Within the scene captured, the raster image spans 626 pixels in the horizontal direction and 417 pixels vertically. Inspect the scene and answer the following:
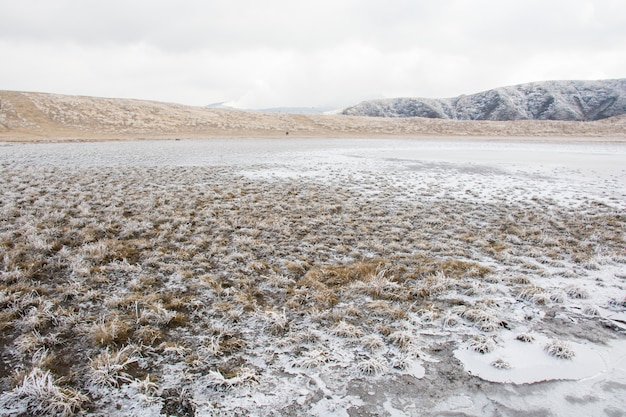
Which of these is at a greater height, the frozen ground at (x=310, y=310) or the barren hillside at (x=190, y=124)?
the barren hillside at (x=190, y=124)

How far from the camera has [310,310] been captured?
5004 mm

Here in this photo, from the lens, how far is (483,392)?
3.46 metres

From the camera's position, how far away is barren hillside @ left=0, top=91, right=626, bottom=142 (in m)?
53.7

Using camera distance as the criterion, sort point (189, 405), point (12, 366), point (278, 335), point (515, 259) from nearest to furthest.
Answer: point (189, 405) < point (12, 366) < point (278, 335) < point (515, 259)

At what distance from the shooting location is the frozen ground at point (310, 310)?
11.2 ft

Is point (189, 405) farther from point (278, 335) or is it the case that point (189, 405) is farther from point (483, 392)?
point (483, 392)

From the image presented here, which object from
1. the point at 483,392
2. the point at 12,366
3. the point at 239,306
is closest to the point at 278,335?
the point at 239,306

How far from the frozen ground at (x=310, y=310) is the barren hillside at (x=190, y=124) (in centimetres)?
4788

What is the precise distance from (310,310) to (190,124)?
67.2m

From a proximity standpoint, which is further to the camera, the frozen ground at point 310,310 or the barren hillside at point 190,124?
the barren hillside at point 190,124

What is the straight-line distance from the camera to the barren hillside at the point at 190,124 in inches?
2115

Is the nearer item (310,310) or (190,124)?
(310,310)

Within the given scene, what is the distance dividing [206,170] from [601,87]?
265m

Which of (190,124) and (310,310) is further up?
(190,124)
